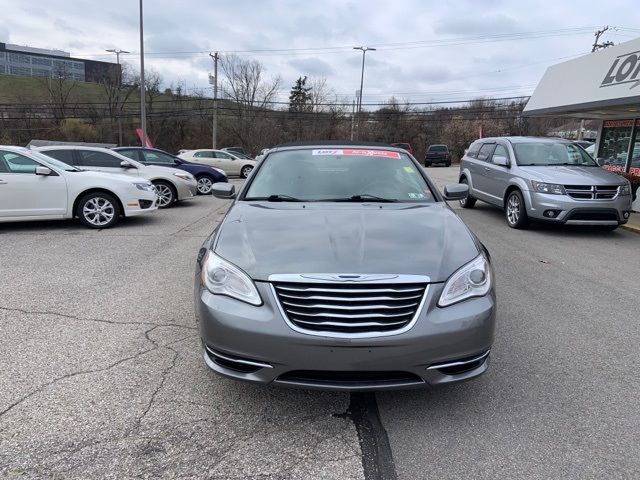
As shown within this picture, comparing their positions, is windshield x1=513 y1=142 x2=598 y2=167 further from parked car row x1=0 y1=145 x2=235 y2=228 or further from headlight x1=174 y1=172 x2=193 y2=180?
headlight x1=174 y1=172 x2=193 y2=180

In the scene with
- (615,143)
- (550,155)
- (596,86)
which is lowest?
(550,155)

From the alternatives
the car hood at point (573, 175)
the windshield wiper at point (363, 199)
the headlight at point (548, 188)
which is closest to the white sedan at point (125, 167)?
the windshield wiper at point (363, 199)

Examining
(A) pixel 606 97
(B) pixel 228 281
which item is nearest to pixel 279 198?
(B) pixel 228 281

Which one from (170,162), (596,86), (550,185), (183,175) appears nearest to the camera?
(550,185)

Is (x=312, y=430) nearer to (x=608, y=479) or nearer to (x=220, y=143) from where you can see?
(x=608, y=479)

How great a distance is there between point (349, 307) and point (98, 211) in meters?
7.61

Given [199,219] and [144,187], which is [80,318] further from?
[199,219]

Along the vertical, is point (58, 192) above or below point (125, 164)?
below

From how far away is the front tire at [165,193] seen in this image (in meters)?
12.2

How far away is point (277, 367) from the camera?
2533 mm

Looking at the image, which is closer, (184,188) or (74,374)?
(74,374)

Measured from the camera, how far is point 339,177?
4.21 meters

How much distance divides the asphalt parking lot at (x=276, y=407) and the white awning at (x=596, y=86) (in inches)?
323

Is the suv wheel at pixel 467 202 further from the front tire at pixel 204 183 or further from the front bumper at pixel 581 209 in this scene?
the front tire at pixel 204 183
